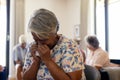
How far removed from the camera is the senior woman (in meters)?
1.20

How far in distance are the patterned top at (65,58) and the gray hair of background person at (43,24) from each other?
0.46 feet

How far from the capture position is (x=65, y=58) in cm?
127

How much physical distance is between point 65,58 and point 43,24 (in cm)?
24

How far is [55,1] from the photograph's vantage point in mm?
6676

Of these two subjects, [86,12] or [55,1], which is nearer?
A: [86,12]

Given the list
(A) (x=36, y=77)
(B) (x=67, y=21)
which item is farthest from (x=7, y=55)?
(A) (x=36, y=77)

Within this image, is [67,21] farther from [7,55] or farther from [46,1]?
[7,55]

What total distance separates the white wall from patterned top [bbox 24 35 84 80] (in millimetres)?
4739

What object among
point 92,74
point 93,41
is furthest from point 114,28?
point 92,74

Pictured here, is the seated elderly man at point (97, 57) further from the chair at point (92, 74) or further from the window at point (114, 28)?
the chair at point (92, 74)

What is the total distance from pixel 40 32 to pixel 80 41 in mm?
4781

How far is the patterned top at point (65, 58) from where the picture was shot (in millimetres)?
1241

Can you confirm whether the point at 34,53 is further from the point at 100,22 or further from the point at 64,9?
the point at 64,9

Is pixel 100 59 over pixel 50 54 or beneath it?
beneath
